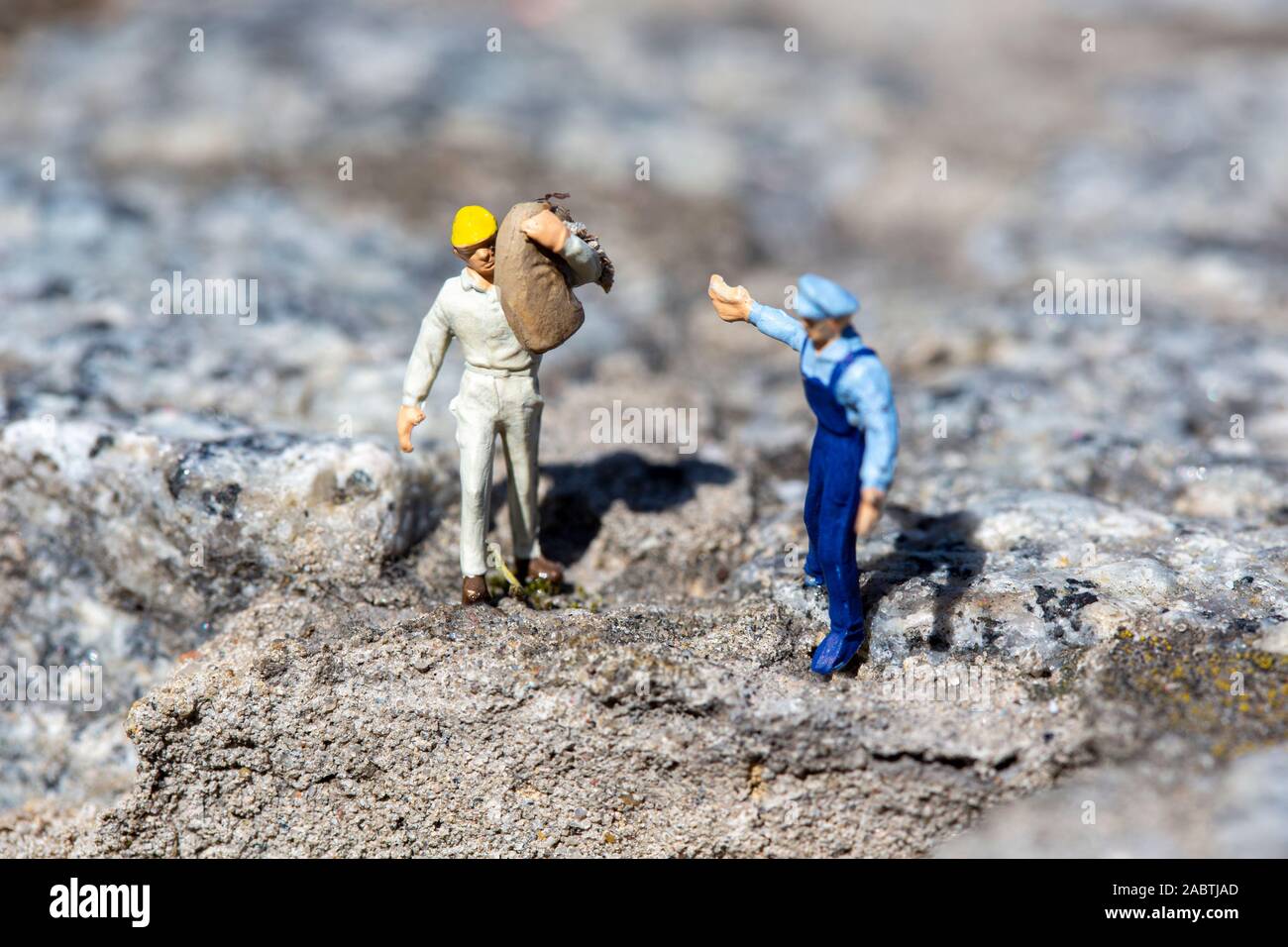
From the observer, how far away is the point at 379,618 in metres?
5.53

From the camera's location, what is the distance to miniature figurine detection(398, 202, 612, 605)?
16.3 ft

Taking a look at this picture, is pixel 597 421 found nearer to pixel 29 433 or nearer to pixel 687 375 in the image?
pixel 687 375

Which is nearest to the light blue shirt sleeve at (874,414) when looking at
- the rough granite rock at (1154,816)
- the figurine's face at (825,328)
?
the figurine's face at (825,328)

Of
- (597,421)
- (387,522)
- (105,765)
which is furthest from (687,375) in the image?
(105,765)

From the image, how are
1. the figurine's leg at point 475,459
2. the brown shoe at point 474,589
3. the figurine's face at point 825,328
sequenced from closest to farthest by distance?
the figurine's face at point 825,328
the figurine's leg at point 475,459
the brown shoe at point 474,589

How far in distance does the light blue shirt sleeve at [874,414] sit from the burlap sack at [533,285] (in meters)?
1.38

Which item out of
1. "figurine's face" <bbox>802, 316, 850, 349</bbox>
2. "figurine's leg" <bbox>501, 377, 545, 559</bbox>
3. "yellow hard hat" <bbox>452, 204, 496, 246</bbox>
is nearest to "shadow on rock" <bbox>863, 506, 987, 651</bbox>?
"figurine's face" <bbox>802, 316, 850, 349</bbox>

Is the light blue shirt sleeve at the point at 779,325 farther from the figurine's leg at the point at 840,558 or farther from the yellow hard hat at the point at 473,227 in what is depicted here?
the yellow hard hat at the point at 473,227

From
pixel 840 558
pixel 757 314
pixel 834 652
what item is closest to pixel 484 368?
pixel 757 314

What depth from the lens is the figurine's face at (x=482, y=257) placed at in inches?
197

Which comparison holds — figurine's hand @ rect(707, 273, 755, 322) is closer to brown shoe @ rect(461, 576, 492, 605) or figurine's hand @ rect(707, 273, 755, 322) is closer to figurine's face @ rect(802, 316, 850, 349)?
figurine's face @ rect(802, 316, 850, 349)

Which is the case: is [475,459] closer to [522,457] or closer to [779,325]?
[522,457]

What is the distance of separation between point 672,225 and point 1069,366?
161 inches

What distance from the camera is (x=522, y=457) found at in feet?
18.3
